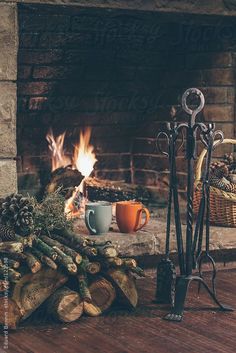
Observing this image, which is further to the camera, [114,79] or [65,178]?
[114,79]

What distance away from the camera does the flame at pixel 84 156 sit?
16.6 ft

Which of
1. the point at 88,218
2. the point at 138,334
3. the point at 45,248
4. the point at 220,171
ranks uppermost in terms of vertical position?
the point at 220,171

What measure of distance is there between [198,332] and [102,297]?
0.50 meters

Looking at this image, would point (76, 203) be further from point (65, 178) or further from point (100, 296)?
point (100, 296)

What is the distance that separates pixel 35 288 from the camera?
3480 millimetres

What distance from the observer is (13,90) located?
3.93m

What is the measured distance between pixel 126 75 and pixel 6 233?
72.6 inches

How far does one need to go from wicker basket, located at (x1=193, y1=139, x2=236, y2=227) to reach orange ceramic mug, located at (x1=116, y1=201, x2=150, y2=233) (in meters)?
0.54

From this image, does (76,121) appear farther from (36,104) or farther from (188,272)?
(188,272)

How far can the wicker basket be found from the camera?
14.6 feet

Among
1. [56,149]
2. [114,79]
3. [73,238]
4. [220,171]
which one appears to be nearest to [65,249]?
[73,238]

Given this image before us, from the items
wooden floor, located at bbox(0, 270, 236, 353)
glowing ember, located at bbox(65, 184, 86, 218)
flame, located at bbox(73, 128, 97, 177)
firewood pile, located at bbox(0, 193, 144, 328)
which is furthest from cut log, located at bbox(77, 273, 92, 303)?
flame, located at bbox(73, 128, 97, 177)

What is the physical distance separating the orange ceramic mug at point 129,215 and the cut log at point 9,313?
35.8 inches

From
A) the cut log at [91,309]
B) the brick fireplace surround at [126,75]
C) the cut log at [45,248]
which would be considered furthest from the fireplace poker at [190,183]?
the brick fireplace surround at [126,75]
